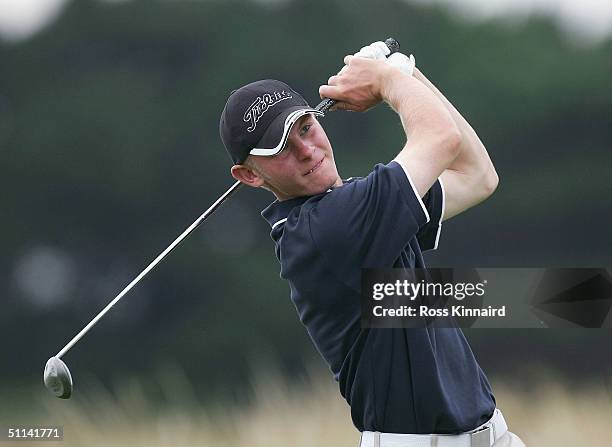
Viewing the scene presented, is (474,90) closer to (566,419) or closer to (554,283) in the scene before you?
(566,419)

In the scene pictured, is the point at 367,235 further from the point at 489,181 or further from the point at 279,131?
the point at 489,181

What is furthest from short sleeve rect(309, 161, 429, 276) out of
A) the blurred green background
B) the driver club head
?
the blurred green background

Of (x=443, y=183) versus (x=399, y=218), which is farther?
(x=443, y=183)

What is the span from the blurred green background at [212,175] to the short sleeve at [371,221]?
10.7ft

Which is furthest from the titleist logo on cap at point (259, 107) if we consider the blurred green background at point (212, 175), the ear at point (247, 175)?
the blurred green background at point (212, 175)

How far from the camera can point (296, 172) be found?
7.23ft

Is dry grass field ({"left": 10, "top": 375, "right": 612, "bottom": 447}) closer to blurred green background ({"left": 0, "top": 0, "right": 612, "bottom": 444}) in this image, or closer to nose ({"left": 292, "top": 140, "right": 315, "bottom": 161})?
blurred green background ({"left": 0, "top": 0, "right": 612, "bottom": 444})

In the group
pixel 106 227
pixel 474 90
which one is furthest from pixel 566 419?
pixel 106 227

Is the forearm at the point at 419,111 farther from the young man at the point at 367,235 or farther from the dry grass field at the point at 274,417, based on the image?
the dry grass field at the point at 274,417

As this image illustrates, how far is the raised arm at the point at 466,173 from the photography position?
243 centimetres

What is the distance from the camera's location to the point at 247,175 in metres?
2.31

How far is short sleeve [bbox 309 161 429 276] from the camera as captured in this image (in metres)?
2.05

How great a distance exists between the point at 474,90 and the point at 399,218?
4164mm

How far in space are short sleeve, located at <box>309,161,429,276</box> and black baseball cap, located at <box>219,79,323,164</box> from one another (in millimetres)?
175
